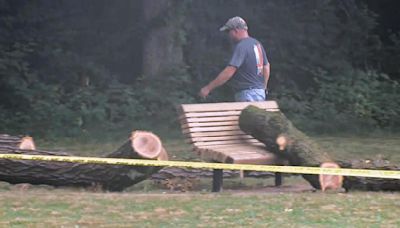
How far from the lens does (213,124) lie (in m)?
10.1

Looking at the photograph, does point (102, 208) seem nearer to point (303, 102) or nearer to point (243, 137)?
point (243, 137)

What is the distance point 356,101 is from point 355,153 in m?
3.94

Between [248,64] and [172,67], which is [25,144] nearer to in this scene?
[248,64]

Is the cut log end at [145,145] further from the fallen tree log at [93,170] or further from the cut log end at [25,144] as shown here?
the cut log end at [25,144]

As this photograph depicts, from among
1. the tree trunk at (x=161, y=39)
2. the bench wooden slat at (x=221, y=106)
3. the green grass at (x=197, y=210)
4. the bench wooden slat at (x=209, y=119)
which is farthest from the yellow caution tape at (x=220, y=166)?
the tree trunk at (x=161, y=39)

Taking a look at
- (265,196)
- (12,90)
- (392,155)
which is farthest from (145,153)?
(12,90)

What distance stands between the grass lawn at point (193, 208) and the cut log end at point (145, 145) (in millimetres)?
420

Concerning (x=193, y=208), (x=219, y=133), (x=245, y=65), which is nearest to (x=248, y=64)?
(x=245, y=65)

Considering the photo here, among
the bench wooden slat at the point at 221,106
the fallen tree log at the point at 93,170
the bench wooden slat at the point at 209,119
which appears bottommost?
the fallen tree log at the point at 93,170

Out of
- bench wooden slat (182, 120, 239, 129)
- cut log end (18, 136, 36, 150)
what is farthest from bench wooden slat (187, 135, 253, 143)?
cut log end (18, 136, 36, 150)

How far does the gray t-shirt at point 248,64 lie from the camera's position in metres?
10.7

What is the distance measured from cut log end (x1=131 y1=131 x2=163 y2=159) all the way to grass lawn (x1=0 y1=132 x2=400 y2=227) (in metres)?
0.42

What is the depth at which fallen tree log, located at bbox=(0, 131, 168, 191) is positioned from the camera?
9094 mm

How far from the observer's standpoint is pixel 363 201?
334 inches
